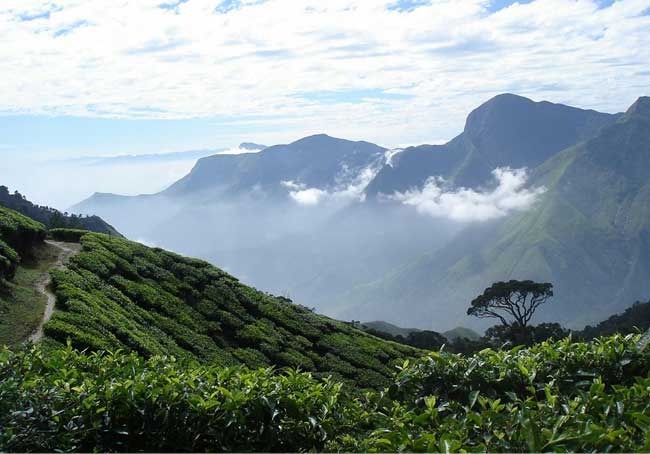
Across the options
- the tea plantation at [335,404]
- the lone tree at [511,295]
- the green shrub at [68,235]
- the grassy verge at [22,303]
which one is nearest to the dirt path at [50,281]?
the grassy verge at [22,303]

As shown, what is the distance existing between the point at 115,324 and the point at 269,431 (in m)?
12.4

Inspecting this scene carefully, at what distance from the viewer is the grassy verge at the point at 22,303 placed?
593 inches

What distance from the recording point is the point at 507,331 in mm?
55938

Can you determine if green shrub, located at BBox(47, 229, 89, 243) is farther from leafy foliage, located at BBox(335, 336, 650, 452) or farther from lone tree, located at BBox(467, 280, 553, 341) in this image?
lone tree, located at BBox(467, 280, 553, 341)

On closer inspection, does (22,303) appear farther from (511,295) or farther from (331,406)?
(511,295)

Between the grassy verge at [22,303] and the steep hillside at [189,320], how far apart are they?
0.62 meters

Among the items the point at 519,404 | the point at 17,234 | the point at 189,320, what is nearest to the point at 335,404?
the point at 519,404

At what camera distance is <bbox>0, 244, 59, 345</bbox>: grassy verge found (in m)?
15.1

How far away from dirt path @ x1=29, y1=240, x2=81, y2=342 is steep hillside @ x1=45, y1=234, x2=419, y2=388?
0.29 meters

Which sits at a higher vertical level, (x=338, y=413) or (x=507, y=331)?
(x=338, y=413)

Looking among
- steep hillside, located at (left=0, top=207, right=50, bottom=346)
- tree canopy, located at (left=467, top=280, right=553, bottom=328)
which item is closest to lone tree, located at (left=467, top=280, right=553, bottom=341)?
tree canopy, located at (left=467, top=280, right=553, bottom=328)

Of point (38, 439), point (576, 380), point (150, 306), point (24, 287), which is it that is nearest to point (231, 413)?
point (38, 439)

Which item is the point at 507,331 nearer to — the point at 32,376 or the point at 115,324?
the point at 115,324

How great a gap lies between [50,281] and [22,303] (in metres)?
2.65
